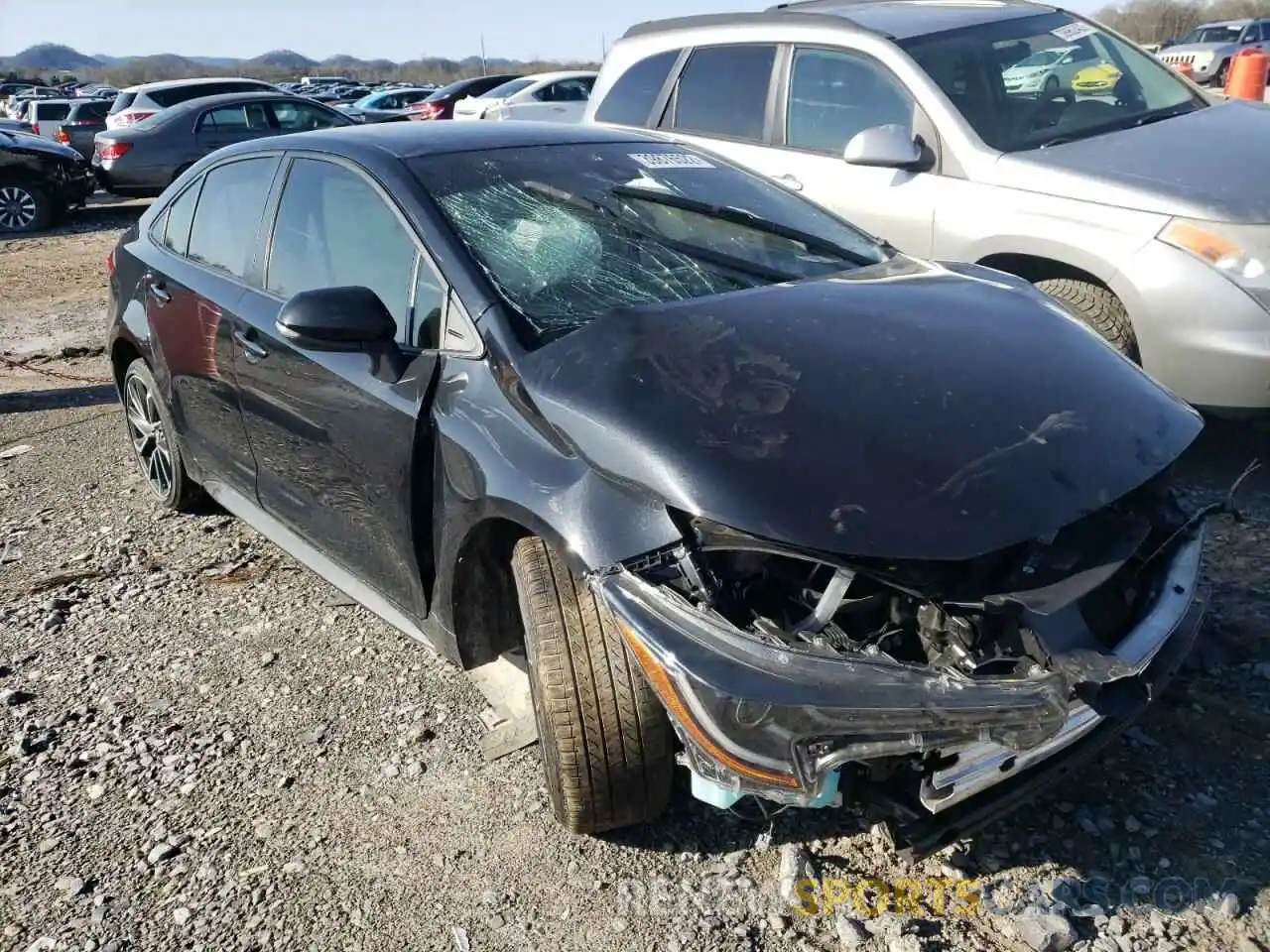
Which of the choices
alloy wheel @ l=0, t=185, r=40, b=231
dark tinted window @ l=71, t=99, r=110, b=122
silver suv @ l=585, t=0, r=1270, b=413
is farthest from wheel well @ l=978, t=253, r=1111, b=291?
dark tinted window @ l=71, t=99, r=110, b=122

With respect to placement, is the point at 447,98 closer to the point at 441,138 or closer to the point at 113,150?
the point at 113,150

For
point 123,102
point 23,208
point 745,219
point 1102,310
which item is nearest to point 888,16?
point 1102,310

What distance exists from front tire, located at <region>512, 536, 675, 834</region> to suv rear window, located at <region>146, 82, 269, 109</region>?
51.5 feet

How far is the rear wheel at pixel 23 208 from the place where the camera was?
1434 centimetres

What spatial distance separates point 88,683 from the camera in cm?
352

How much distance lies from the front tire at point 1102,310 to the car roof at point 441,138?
1.83 meters

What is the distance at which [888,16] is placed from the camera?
5.59 meters

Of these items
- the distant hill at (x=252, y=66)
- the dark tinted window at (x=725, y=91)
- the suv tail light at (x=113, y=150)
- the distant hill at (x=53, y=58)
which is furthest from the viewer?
the distant hill at (x=53, y=58)

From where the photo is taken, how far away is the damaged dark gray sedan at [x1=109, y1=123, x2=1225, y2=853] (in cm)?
217

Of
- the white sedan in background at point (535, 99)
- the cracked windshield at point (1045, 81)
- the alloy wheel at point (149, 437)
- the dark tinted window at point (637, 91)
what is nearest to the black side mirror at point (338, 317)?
the alloy wheel at point (149, 437)

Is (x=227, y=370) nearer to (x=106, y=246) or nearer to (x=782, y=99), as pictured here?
(x=782, y=99)

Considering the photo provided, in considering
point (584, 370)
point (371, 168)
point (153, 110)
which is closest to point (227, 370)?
point (371, 168)

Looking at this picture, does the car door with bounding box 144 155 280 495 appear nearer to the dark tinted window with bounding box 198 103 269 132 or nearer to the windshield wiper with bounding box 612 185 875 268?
the windshield wiper with bounding box 612 185 875 268

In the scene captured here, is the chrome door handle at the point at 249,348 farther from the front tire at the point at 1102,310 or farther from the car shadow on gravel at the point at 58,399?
the car shadow on gravel at the point at 58,399
